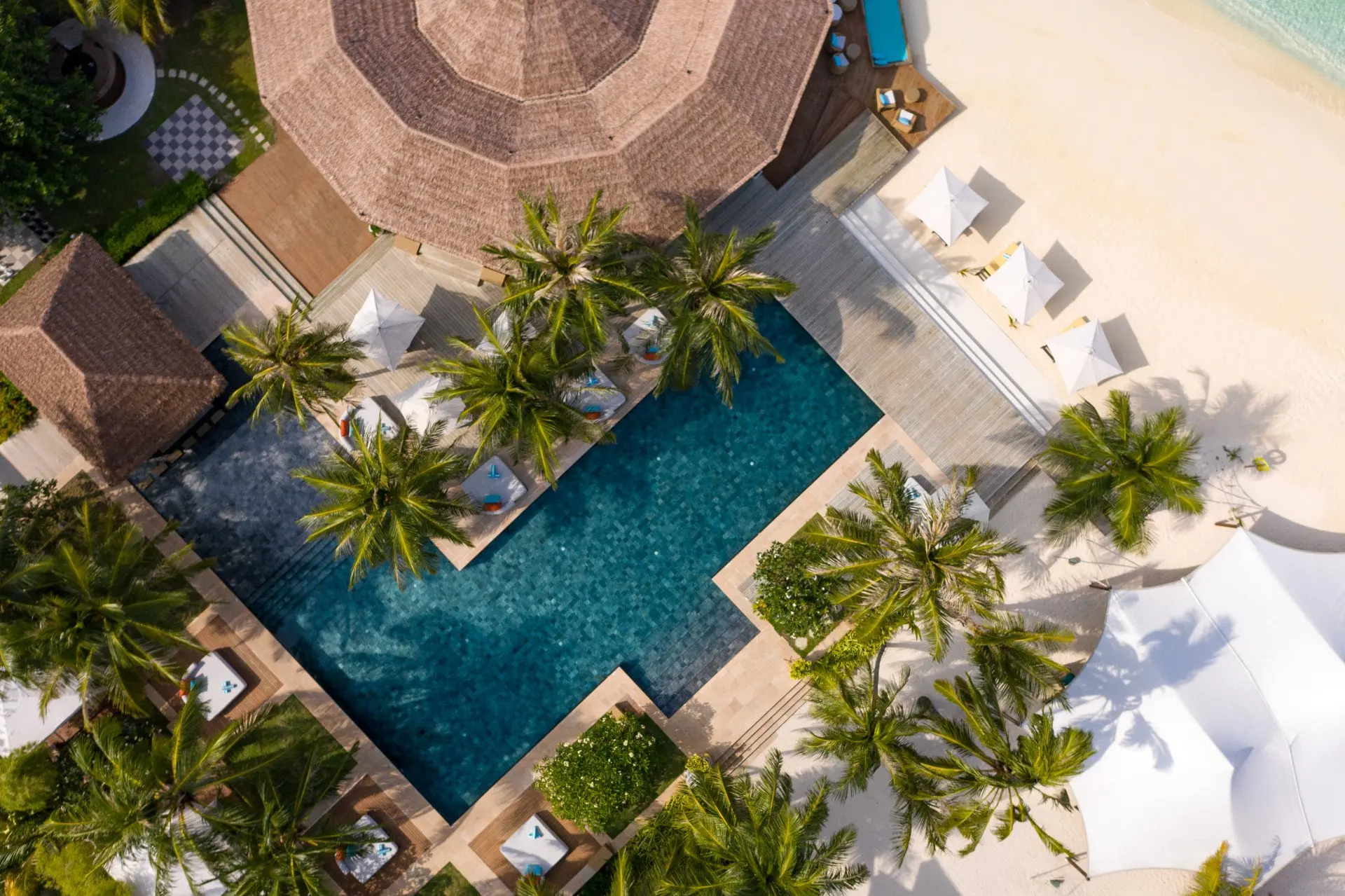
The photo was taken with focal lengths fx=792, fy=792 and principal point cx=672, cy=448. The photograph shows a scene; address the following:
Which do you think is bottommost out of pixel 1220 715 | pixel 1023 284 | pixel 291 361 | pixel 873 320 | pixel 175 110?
pixel 1220 715

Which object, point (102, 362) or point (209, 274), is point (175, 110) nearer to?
point (209, 274)

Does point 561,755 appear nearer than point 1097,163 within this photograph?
Yes

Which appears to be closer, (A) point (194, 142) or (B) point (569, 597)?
(B) point (569, 597)

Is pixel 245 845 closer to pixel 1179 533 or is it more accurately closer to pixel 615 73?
pixel 615 73

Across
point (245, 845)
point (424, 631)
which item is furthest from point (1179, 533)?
point (245, 845)

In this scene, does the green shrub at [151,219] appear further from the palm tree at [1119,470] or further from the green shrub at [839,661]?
the palm tree at [1119,470]

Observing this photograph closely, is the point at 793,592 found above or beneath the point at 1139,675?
above

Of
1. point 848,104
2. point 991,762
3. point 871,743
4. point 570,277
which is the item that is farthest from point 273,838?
point 848,104
